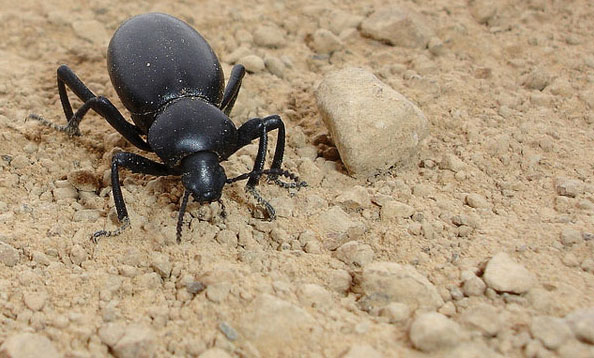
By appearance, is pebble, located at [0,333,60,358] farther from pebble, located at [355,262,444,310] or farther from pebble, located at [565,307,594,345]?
pebble, located at [565,307,594,345]

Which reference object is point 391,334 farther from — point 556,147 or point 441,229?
point 556,147

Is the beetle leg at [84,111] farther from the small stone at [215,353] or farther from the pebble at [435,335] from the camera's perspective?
the pebble at [435,335]

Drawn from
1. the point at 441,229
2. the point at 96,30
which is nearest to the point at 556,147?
the point at 441,229

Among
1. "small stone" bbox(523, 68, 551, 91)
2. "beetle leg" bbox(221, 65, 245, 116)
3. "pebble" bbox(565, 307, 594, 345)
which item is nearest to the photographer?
"pebble" bbox(565, 307, 594, 345)

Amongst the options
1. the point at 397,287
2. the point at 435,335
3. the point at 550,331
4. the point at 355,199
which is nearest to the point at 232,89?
the point at 355,199

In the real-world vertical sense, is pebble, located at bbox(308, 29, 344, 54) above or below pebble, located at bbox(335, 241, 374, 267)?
above

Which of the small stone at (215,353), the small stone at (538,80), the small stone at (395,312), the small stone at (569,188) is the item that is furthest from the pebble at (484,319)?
the small stone at (538,80)

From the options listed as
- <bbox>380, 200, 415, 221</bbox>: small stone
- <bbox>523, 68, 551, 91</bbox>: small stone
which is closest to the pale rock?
<bbox>380, 200, 415, 221</bbox>: small stone

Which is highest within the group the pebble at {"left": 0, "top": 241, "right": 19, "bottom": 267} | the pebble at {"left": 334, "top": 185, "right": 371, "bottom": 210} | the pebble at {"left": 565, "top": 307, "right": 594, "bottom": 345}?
the pebble at {"left": 565, "top": 307, "right": 594, "bottom": 345}
